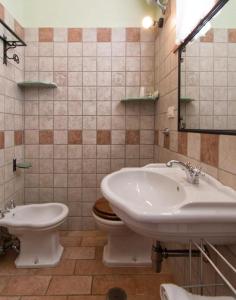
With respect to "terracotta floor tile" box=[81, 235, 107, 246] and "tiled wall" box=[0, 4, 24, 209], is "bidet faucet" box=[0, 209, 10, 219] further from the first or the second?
"terracotta floor tile" box=[81, 235, 107, 246]

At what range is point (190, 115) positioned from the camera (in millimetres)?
1445

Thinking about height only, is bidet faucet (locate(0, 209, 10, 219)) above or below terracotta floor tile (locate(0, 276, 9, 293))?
above

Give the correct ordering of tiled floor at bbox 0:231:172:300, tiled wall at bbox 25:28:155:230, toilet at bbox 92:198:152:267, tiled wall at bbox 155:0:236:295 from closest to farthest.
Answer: tiled wall at bbox 155:0:236:295
tiled floor at bbox 0:231:172:300
toilet at bbox 92:198:152:267
tiled wall at bbox 25:28:155:230

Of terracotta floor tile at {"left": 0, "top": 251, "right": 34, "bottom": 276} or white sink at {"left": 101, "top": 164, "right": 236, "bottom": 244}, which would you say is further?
terracotta floor tile at {"left": 0, "top": 251, "right": 34, "bottom": 276}

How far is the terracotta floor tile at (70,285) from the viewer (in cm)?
159

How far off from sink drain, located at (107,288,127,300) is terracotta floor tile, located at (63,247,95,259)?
1.48ft

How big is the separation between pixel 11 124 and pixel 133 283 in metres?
1.66

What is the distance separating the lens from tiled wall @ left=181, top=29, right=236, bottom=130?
3.36 feet

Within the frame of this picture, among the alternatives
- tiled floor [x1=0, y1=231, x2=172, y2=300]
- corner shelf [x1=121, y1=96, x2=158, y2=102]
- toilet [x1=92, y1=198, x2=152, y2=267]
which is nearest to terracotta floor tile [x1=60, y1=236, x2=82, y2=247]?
tiled floor [x1=0, y1=231, x2=172, y2=300]

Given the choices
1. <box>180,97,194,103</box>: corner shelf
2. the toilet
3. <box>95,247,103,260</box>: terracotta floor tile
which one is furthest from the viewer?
<box>95,247,103,260</box>: terracotta floor tile

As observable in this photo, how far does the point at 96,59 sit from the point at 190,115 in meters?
1.32

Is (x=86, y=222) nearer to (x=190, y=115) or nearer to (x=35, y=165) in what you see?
(x=35, y=165)

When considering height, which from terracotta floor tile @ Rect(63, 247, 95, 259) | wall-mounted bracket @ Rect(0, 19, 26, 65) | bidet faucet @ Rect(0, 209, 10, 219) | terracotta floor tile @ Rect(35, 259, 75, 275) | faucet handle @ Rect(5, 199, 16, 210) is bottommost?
terracotta floor tile @ Rect(35, 259, 75, 275)

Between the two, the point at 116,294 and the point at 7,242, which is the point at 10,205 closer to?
the point at 7,242
